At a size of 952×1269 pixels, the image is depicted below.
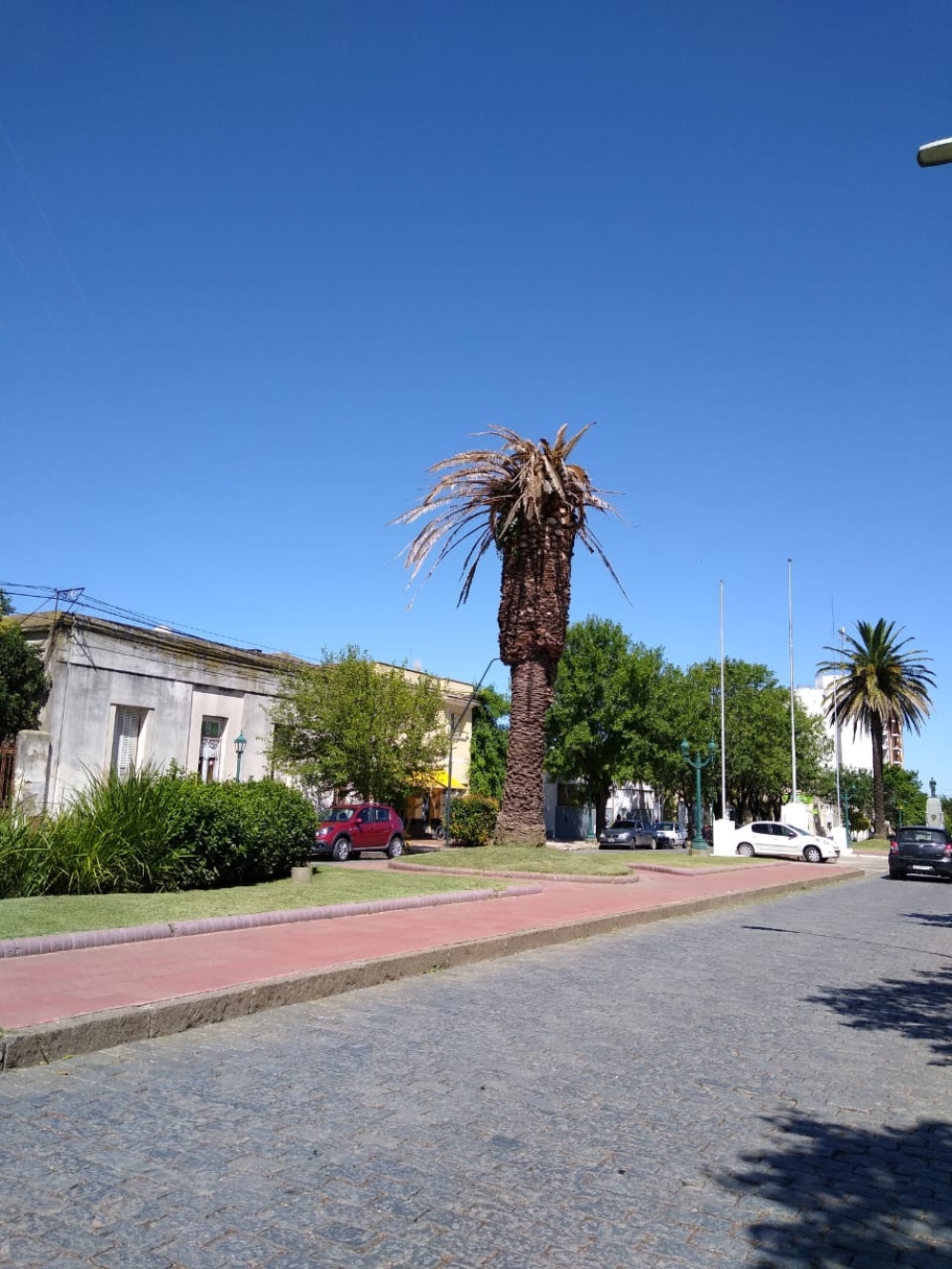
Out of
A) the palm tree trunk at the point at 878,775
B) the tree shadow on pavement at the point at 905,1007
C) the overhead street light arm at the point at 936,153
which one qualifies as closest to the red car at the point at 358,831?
the tree shadow on pavement at the point at 905,1007

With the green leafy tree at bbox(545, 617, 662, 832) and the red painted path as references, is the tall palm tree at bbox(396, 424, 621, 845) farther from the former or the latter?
the green leafy tree at bbox(545, 617, 662, 832)

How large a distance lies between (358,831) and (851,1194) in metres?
24.9

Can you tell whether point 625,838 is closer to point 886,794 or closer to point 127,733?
point 127,733

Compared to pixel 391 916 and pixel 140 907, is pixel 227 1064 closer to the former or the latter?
A: pixel 140 907

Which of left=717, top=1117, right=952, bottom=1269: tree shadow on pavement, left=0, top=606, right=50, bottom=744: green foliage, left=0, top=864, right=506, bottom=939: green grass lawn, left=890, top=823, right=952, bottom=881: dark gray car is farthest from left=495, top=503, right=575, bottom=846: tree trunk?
left=717, top=1117, right=952, bottom=1269: tree shadow on pavement

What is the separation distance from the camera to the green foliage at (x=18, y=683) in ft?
87.6

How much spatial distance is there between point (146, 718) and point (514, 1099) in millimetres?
27676

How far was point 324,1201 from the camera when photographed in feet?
12.7

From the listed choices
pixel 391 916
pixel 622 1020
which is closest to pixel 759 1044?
pixel 622 1020

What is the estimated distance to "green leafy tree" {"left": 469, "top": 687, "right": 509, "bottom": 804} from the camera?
5191 cm

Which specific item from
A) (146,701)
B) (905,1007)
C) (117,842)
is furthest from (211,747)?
(905,1007)

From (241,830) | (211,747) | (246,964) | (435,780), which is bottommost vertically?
(246,964)

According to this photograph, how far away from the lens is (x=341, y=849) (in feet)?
90.7

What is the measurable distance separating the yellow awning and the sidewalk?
19.6 meters
